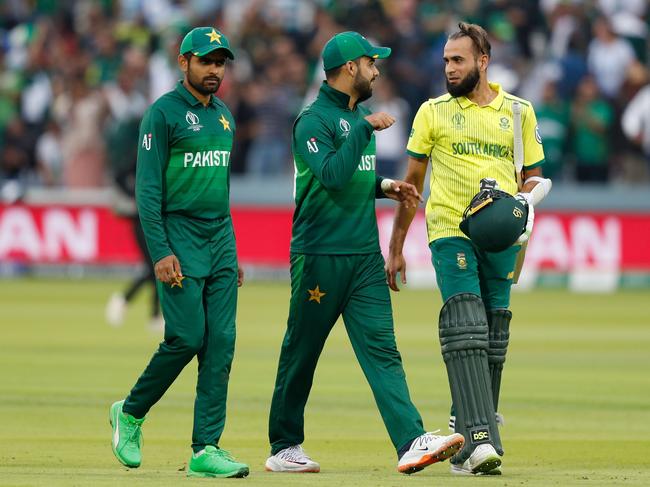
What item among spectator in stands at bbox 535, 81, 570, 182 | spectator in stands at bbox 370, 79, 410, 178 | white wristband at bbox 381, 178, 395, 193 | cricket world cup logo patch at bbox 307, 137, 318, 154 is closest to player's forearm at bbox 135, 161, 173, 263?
cricket world cup logo patch at bbox 307, 137, 318, 154

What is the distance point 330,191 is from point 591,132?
17.8m

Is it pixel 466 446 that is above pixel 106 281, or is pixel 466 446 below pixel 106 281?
above

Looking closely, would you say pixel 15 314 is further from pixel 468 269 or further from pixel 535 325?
pixel 468 269

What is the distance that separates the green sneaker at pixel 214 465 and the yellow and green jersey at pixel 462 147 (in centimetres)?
188

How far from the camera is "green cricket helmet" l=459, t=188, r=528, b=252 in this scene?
9.29m

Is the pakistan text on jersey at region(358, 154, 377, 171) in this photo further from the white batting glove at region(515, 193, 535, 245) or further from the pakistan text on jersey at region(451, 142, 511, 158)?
the white batting glove at region(515, 193, 535, 245)

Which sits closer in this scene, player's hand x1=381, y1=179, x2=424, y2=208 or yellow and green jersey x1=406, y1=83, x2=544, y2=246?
player's hand x1=381, y1=179, x2=424, y2=208

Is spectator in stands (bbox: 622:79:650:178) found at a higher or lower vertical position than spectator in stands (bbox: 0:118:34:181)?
higher

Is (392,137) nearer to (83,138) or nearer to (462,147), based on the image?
(83,138)

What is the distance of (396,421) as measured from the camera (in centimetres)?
935

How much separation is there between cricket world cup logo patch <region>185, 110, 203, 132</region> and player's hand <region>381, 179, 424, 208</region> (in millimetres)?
1170

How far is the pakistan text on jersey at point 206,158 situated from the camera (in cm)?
934

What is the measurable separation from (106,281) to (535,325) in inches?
421

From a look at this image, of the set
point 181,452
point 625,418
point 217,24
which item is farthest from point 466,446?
point 217,24
